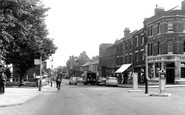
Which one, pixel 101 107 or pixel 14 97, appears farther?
pixel 14 97

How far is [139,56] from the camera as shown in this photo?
52.0 metres

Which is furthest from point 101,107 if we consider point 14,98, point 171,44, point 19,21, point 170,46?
point 171,44

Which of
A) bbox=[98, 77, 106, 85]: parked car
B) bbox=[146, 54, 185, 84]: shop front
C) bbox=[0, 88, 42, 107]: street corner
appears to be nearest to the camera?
bbox=[0, 88, 42, 107]: street corner

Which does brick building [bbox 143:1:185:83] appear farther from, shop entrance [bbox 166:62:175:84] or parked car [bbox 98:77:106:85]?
parked car [bbox 98:77:106:85]

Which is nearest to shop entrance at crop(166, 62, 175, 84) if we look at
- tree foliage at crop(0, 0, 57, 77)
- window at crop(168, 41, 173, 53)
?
window at crop(168, 41, 173, 53)

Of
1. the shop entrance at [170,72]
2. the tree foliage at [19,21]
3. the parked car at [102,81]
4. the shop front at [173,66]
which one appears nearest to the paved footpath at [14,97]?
the tree foliage at [19,21]

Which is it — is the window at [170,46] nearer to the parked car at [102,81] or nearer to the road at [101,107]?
the parked car at [102,81]

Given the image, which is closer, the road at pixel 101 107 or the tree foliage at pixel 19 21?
the road at pixel 101 107

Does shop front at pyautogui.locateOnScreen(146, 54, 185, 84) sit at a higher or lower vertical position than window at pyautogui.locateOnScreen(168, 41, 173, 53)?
A: lower

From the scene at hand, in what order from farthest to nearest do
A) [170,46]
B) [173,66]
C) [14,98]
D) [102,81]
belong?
[102,81]
[170,46]
[173,66]
[14,98]

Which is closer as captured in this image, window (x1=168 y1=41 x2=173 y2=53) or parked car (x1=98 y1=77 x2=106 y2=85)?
window (x1=168 y1=41 x2=173 y2=53)

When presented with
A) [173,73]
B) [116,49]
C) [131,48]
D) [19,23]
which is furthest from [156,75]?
[19,23]

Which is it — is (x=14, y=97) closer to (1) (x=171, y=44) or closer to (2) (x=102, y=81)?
(1) (x=171, y=44)

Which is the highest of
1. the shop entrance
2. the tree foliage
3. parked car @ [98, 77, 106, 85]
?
the tree foliage
